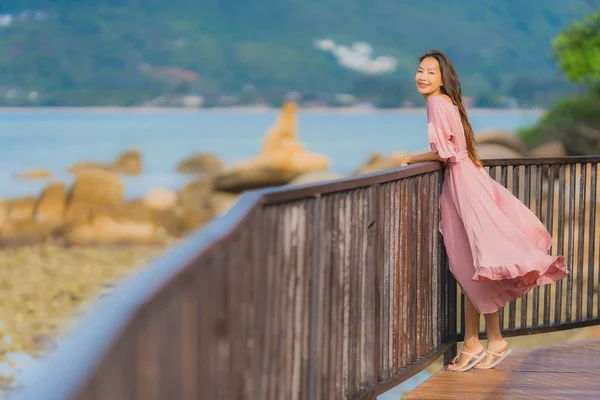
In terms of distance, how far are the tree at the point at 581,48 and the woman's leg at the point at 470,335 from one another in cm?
2229

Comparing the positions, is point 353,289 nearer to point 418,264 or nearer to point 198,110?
point 418,264

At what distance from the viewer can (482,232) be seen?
539 cm

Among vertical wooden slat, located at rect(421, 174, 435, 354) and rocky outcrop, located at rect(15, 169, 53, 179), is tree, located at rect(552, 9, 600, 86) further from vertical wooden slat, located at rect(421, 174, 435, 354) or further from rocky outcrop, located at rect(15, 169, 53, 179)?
rocky outcrop, located at rect(15, 169, 53, 179)

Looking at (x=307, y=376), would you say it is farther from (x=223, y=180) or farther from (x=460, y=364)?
(x=223, y=180)

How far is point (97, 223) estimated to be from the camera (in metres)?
50.0

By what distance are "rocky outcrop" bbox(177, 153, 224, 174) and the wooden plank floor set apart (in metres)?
49.0

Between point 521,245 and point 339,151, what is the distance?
8098 centimetres

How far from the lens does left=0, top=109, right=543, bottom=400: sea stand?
84312 millimetres

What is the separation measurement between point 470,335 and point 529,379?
1.23 feet

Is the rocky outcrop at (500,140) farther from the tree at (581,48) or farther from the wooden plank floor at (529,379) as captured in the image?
the wooden plank floor at (529,379)

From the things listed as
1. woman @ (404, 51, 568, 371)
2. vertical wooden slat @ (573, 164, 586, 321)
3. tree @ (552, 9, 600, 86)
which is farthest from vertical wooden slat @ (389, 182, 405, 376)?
tree @ (552, 9, 600, 86)

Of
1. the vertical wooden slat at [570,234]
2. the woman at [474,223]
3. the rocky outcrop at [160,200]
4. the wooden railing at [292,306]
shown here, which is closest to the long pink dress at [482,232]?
the woman at [474,223]

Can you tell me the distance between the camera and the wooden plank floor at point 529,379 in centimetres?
517

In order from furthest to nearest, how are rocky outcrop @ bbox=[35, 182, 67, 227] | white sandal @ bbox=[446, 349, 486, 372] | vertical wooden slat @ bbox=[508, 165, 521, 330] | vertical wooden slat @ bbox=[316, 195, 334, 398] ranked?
rocky outcrop @ bbox=[35, 182, 67, 227] → vertical wooden slat @ bbox=[508, 165, 521, 330] → white sandal @ bbox=[446, 349, 486, 372] → vertical wooden slat @ bbox=[316, 195, 334, 398]
